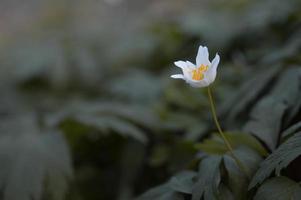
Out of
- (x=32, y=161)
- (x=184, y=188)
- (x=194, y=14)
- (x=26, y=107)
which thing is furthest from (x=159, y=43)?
(x=184, y=188)

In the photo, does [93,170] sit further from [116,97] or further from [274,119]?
[274,119]

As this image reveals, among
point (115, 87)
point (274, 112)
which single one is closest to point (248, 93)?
point (274, 112)

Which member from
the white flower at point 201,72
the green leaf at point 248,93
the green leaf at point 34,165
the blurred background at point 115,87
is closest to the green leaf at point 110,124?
the blurred background at point 115,87

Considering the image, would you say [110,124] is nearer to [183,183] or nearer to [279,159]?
[183,183]

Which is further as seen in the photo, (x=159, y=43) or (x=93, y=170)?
(x=159, y=43)

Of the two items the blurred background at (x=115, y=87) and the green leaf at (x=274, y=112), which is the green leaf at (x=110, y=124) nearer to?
the blurred background at (x=115, y=87)
